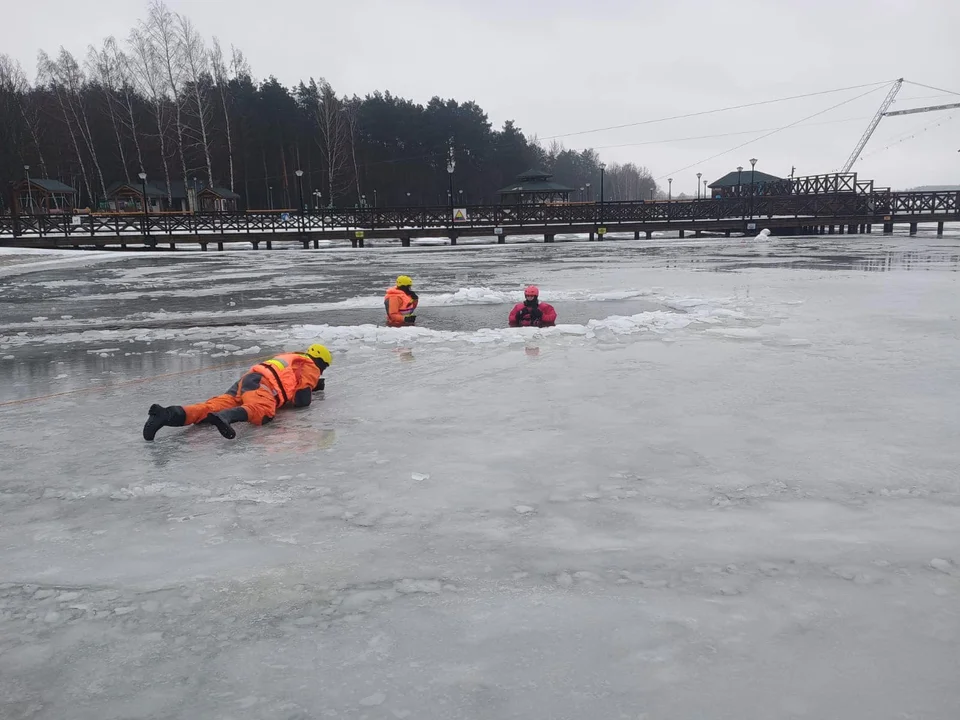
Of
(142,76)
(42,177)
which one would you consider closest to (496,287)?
(142,76)

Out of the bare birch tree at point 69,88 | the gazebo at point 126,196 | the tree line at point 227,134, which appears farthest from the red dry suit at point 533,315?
the bare birch tree at point 69,88

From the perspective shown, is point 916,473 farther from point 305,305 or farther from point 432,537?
point 305,305

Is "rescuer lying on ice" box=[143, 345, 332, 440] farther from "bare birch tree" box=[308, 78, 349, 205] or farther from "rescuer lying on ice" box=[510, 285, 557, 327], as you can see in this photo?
"bare birch tree" box=[308, 78, 349, 205]

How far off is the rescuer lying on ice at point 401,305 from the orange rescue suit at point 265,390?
4122mm

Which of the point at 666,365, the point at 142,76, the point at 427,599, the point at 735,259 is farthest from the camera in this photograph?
the point at 142,76

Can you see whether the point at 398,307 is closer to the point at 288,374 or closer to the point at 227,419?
the point at 288,374

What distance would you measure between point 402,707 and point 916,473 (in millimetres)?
3536

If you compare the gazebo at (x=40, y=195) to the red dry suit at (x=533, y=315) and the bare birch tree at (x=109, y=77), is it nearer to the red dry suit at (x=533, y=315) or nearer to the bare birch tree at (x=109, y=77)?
the bare birch tree at (x=109, y=77)

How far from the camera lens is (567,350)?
8.38m

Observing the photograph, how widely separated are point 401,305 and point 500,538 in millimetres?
7398

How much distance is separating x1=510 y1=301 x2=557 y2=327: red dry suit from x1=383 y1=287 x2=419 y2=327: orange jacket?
5.53 ft

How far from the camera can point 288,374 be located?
243 inches

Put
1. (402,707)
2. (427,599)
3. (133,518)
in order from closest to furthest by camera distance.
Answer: (402,707), (427,599), (133,518)

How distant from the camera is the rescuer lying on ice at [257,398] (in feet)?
17.5
